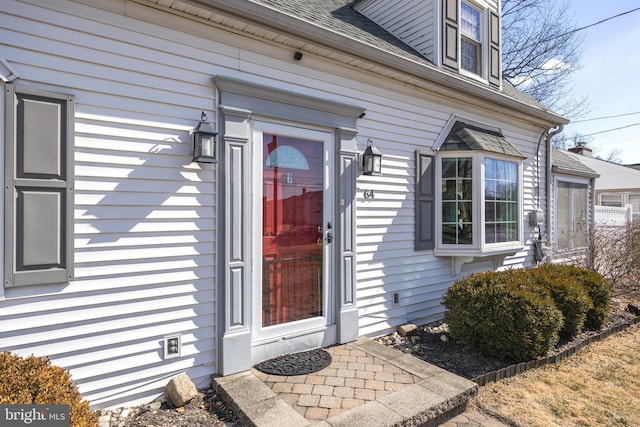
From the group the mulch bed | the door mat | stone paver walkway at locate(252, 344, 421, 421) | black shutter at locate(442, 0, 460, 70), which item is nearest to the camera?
stone paver walkway at locate(252, 344, 421, 421)

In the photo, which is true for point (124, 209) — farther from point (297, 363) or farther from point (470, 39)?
point (470, 39)

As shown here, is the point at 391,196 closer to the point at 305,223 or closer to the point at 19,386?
the point at 305,223

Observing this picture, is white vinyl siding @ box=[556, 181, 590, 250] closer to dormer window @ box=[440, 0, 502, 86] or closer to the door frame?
dormer window @ box=[440, 0, 502, 86]

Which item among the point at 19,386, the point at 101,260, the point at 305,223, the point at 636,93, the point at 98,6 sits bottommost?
the point at 19,386

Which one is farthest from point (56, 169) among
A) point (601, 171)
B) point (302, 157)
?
point (601, 171)

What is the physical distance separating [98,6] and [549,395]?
5.01 meters

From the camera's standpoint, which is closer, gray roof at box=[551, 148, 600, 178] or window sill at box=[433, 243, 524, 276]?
window sill at box=[433, 243, 524, 276]

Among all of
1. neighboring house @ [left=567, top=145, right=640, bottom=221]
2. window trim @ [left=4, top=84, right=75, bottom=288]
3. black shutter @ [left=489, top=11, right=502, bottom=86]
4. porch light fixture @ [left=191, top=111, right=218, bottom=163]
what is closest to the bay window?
black shutter @ [left=489, top=11, right=502, bottom=86]

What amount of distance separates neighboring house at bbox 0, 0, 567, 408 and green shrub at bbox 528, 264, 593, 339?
1.00 m

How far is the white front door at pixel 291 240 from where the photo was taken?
3.48 m

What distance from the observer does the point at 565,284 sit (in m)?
4.34

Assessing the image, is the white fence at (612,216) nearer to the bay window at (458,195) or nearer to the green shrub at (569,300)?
the bay window at (458,195)

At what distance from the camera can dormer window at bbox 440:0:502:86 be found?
233 inches

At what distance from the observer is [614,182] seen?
17.5m
